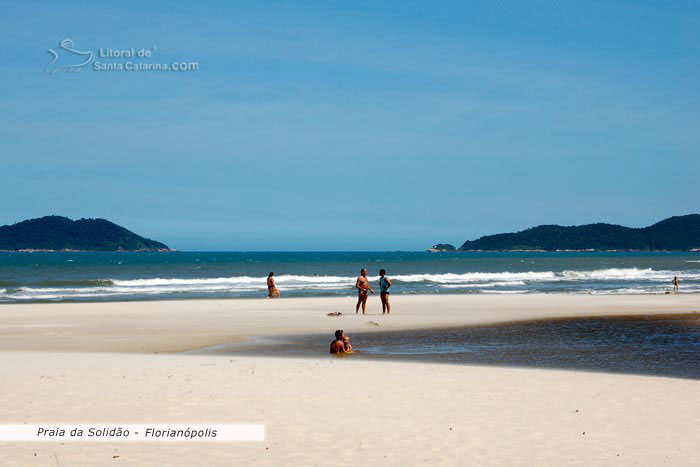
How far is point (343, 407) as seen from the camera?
11.1 meters

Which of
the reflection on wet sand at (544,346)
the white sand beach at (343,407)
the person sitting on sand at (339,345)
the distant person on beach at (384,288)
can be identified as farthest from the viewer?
the distant person on beach at (384,288)

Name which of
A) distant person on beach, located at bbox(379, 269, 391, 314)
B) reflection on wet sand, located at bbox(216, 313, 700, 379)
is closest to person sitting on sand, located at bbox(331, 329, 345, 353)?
reflection on wet sand, located at bbox(216, 313, 700, 379)

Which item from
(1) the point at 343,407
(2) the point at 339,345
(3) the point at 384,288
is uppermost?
(3) the point at 384,288

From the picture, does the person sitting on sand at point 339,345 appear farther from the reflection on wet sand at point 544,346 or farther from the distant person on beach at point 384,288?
the distant person on beach at point 384,288

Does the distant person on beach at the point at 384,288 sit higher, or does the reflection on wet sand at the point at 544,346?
the distant person on beach at the point at 384,288

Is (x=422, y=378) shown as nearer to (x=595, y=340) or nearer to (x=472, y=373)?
(x=472, y=373)

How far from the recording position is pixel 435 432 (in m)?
9.64

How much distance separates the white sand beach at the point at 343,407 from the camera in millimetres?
8625

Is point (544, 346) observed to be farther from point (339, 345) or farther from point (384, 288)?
point (384, 288)

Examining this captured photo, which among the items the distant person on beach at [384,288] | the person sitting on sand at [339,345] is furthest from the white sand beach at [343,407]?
the distant person on beach at [384,288]

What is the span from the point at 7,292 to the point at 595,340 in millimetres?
41803

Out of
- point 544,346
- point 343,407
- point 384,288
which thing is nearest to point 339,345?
point 544,346

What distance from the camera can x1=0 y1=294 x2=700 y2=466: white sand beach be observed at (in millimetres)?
8625

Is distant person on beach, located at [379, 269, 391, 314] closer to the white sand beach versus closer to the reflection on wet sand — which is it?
the reflection on wet sand
